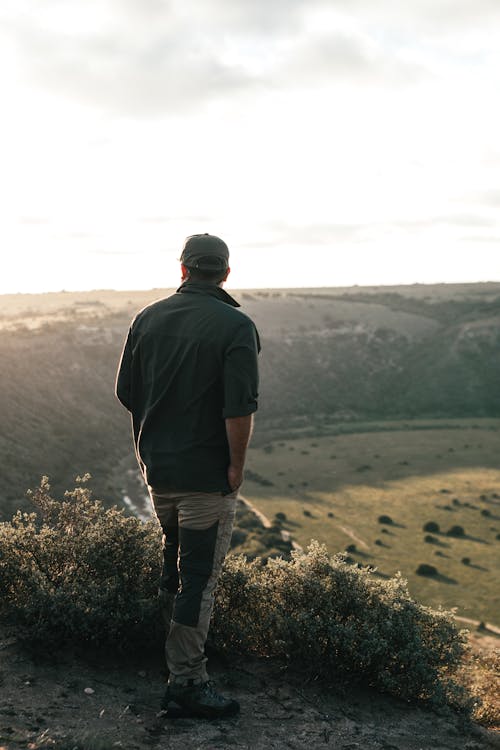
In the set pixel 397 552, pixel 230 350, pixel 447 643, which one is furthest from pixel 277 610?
pixel 397 552

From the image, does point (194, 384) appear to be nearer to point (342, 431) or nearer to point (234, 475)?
point (234, 475)

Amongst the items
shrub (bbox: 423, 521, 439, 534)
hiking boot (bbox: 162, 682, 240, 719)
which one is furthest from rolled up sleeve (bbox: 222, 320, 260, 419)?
shrub (bbox: 423, 521, 439, 534)

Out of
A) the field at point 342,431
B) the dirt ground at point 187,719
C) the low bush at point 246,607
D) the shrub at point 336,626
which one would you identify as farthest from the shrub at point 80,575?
the field at point 342,431

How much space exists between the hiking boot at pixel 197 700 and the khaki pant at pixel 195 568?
71 mm

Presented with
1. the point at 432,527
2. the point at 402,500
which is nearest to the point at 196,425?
the point at 432,527

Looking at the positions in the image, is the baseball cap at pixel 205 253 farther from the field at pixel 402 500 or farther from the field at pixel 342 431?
the field at pixel 342 431

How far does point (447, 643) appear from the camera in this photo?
805 centimetres

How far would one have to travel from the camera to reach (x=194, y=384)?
233 inches

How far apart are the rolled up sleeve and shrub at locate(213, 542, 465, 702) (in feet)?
10.1

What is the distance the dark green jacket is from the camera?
225 inches

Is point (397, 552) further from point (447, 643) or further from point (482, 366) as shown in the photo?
point (482, 366)

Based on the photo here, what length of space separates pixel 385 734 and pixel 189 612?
2.27 metres

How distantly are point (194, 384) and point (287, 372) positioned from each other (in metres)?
115

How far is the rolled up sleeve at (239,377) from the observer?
5652 mm
